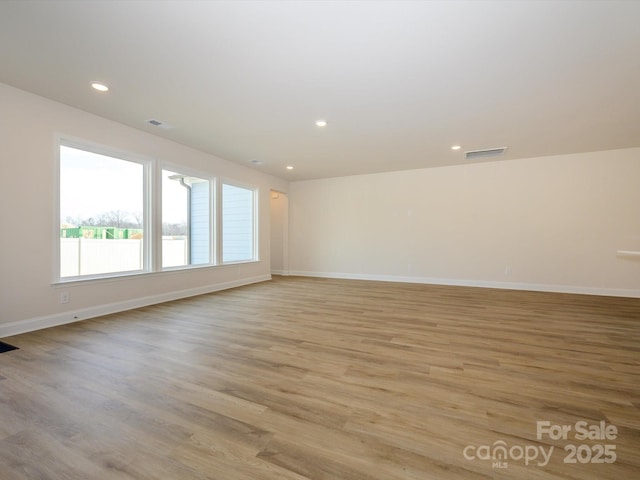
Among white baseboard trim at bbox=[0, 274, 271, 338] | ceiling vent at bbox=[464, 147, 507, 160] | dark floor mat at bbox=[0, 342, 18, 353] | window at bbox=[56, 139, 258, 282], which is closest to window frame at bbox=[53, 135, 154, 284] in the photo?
window at bbox=[56, 139, 258, 282]

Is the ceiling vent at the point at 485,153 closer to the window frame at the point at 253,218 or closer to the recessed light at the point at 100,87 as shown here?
the window frame at the point at 253,218

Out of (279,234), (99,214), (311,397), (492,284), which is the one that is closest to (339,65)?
(311,397)

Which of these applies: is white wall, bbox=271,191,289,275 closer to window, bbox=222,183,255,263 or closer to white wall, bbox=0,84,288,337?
window, bbox=222,183,255,263

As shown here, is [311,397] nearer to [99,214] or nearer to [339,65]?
[339,65]

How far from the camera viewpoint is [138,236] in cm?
422

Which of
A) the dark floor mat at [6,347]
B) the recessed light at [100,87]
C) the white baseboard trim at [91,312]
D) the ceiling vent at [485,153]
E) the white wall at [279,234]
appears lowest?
the dark floor mat at [6,347]

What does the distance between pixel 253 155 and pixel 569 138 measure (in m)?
5.41

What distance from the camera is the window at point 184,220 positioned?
4.64 metres

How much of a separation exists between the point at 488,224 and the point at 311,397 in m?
5.71

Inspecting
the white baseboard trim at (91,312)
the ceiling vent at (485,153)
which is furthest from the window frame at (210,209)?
the ceiling vent at (485,153)

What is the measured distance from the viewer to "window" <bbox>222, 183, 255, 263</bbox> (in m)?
5.85

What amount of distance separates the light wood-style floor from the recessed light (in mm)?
2609

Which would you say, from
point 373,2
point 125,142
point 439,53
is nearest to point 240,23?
point 373,2

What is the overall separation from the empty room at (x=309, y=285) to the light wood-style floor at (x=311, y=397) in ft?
0.06
